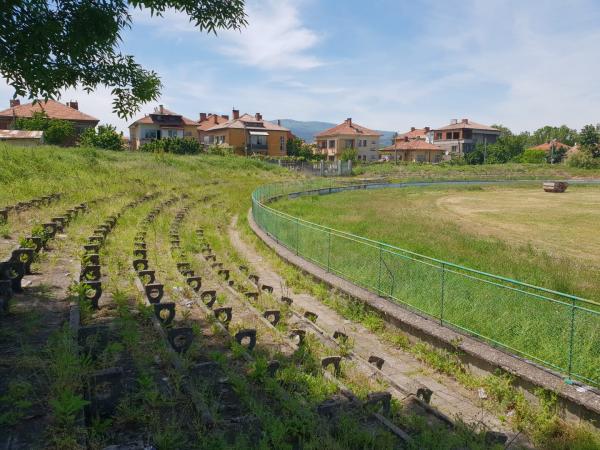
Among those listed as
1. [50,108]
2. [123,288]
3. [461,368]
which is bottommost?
[461,368]

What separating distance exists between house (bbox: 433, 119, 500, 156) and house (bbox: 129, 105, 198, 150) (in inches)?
2291

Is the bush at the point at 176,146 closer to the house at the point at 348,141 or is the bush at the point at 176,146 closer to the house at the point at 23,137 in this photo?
the house at the point at 23,137

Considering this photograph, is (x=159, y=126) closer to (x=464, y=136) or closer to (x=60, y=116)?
(x=60, y=116)

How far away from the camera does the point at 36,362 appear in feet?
18.7

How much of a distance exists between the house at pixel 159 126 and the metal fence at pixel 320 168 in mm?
25803

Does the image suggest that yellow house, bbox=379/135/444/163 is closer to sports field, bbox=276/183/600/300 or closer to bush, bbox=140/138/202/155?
bush, bbox=140/138/202/155

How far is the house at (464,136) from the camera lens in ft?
357

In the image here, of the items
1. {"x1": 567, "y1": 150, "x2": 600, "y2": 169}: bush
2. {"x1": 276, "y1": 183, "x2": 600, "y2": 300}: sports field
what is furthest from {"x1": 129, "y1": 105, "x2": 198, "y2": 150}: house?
{"x1": 567, "y1": 150, "x2": 600, "y2": 169}: bush

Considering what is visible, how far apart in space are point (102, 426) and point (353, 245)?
8965mm

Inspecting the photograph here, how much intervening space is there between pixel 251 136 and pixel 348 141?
2682 cm

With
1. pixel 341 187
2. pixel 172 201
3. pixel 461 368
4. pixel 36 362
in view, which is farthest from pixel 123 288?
pixel 341 187

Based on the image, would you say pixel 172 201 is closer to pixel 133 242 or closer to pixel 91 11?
pixel 133 242

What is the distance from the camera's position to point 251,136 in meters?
83.0

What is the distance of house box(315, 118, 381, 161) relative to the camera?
10169 centimetres
